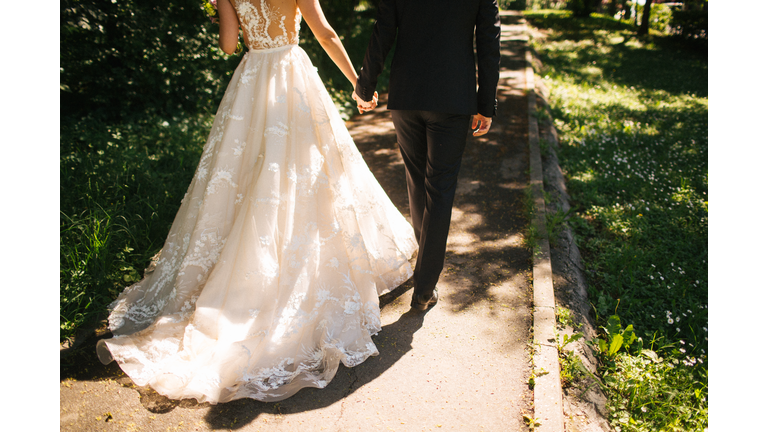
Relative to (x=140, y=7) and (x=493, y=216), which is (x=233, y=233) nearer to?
(x=493, y=216)

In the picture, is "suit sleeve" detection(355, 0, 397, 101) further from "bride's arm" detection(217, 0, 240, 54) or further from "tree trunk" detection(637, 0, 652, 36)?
"tree trunk" detection(637, 0, 652, 36)

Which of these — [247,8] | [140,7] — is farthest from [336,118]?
[140,7]

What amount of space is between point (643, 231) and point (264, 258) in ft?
11.6

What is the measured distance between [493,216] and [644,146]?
341 cm

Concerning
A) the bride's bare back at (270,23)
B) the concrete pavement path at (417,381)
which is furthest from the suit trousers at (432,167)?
the bride's bare back at (270,23)

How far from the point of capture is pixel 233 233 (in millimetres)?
2824

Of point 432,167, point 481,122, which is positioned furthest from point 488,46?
point 432,167

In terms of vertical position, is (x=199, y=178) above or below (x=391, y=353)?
above

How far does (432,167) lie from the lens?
9.23ft

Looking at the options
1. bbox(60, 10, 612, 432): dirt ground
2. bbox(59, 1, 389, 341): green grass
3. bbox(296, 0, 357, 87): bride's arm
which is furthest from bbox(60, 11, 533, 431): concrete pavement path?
bbox(296, 0, 357, 87): bride's arm

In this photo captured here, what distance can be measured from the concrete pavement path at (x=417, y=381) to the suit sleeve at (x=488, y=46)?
1.41m

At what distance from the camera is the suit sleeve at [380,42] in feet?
8.70

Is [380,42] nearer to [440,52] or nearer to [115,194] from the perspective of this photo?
[440,52]

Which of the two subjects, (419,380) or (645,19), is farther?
(645,19)
